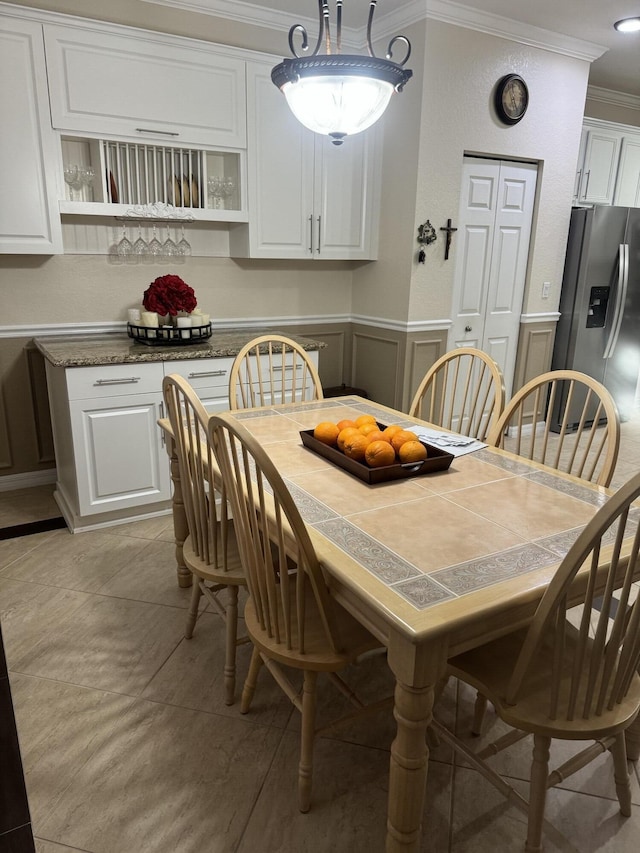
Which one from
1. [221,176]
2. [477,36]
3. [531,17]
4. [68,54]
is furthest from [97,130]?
[531,17]

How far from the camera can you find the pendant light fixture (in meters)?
1.66

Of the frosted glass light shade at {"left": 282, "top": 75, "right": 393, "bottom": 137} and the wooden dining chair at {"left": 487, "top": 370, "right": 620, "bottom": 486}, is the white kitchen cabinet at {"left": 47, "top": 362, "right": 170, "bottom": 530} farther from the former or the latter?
the wooden dining chair at {"left": 487, "top": 370, "right": 620, "bottom": 486}

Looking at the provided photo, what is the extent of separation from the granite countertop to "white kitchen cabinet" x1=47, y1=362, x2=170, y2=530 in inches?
1.7

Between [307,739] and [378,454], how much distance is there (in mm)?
777

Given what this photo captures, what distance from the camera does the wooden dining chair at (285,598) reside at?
1.35 meters

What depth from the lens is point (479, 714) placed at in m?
1.79

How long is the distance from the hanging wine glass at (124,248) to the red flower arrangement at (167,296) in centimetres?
33

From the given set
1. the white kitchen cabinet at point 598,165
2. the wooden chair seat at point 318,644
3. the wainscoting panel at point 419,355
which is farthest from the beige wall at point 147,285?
the wooden chair seat at point 318,644

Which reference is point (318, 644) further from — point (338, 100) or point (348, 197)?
point (348, 197)

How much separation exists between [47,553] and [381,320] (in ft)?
8.16

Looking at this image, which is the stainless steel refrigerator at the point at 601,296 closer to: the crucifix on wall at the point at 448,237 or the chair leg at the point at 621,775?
the crucifix on wall at the point at 448,237

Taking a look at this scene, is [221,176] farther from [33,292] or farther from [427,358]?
[427,358]

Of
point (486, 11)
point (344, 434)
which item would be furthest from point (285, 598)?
point (486, 11)

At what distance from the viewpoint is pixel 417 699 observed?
3.82 feet
